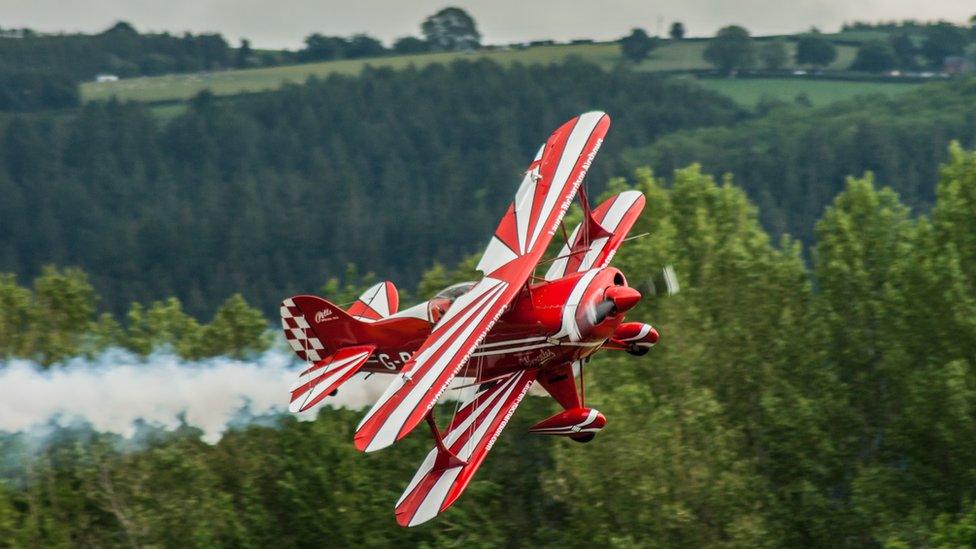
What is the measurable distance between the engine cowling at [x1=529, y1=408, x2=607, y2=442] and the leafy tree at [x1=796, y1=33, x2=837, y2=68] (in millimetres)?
132827

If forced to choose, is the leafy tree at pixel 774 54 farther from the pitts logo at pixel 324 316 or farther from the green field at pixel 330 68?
the pitts logo at pixel 324 316

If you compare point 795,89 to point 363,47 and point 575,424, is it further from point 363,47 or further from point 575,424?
point 575,424

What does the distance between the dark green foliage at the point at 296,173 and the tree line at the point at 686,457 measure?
239 ft

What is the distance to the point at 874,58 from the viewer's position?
480 ft

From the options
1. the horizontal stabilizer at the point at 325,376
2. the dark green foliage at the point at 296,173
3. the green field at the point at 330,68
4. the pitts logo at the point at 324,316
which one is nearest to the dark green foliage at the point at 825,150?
the dark green foliage at the point at 296,173

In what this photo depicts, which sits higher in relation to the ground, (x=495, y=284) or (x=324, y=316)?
(x=495, y=284)

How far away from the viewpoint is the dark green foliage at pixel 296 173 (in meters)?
114

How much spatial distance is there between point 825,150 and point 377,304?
337 ft

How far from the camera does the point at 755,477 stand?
29.9 meters

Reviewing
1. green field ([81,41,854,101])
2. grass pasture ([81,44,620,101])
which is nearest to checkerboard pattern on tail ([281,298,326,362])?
green field ([81,41,854,101])

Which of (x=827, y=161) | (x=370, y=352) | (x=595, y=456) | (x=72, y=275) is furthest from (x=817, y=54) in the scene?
(x=370, y=352)

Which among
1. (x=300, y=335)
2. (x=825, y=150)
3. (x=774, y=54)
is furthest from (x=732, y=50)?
(x=300, y=335)

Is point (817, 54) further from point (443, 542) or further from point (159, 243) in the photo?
point (443, 542)

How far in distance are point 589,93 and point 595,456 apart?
417 feet
